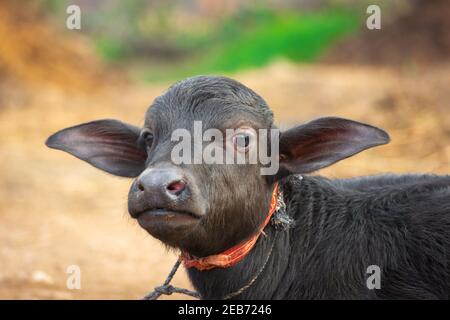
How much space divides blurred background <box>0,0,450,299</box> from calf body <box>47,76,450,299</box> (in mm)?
1527

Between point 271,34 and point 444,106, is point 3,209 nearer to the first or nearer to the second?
point 444,106

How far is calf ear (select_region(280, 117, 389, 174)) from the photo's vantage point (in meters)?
4.38

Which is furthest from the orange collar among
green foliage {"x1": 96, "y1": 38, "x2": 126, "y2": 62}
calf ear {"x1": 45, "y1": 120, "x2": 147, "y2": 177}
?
green foliage {"x1": 96, "y1": 38, "x2": 126, "y2": 62}

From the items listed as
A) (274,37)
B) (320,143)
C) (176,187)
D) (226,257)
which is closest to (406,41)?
(274,37)

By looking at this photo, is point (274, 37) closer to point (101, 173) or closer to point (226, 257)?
point (101, 173)

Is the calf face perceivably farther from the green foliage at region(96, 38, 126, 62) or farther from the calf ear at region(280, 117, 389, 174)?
the green foliage at region(96, 38, 126, 62)

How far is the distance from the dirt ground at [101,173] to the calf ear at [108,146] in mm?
387

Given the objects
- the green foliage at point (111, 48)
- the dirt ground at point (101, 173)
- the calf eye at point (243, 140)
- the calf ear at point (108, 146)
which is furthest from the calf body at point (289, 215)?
the green foliage at point (111, 48)

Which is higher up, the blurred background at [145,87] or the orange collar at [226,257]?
the blurred background at [145,87]

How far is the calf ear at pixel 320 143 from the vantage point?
438 cm

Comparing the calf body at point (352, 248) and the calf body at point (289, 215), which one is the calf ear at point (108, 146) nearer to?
the calf body at point (289, 215)

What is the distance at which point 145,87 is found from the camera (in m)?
21.1

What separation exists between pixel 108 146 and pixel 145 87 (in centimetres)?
1632
